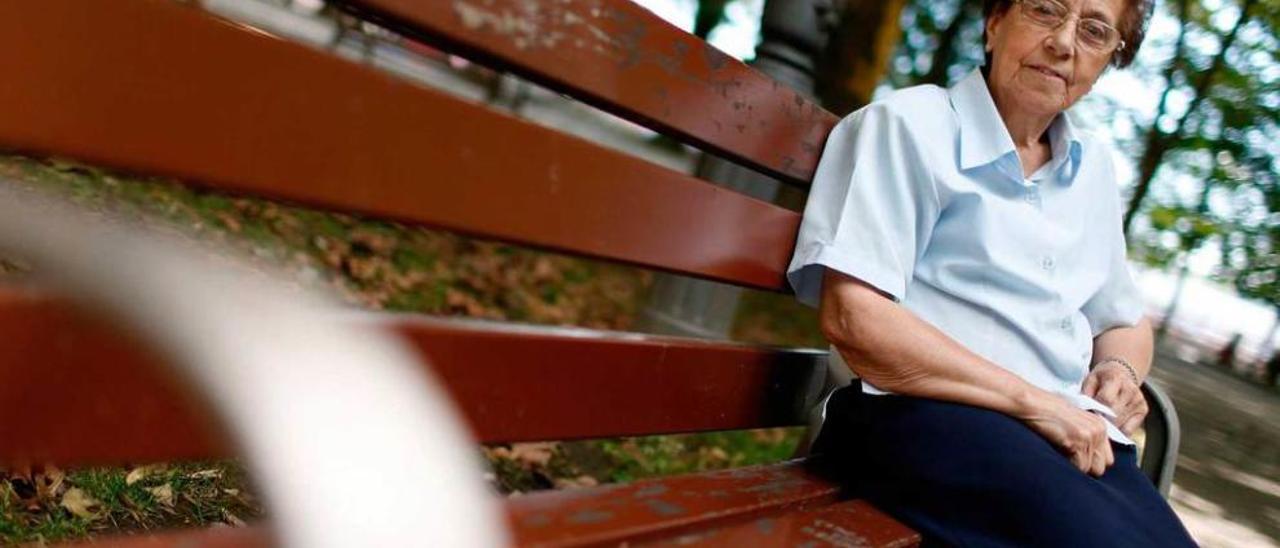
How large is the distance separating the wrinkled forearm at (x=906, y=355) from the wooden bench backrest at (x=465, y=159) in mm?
167

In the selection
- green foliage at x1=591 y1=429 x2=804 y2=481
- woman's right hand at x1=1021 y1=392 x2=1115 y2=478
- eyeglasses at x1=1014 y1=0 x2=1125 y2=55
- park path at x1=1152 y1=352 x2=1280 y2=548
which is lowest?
green foliage at x1=591 y1=429 x2=804 y2=481

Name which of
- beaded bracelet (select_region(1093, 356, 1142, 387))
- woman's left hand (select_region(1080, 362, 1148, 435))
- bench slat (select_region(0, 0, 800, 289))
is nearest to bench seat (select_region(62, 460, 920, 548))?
bench slat (select_region(0, 0, 800, 289))

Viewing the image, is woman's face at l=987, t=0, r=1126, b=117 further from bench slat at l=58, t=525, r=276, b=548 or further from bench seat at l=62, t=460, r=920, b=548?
bench slat at l=58, t=525, r=276, b=548

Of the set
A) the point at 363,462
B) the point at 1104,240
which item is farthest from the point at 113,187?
the point at 363,462

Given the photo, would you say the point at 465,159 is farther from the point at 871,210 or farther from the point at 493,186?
the point at 871,210

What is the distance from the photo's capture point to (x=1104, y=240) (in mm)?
2180

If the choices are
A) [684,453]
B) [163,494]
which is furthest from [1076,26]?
[684,453]

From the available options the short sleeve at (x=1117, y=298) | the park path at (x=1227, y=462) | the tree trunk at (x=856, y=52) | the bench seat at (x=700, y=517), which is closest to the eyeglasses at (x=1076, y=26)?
the short sleeve at (x=1117, y=298)

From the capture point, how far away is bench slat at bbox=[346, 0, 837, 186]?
4.02ft

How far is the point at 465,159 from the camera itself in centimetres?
128

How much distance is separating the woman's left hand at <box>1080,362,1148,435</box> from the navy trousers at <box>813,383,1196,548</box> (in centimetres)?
31

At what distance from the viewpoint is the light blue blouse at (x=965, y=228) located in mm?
1760

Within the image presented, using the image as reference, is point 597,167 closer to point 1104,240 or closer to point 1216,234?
point 1104,240

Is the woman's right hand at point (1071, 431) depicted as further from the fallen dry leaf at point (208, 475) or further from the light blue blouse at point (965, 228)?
the fallen dry leaf at point (208, 475)
